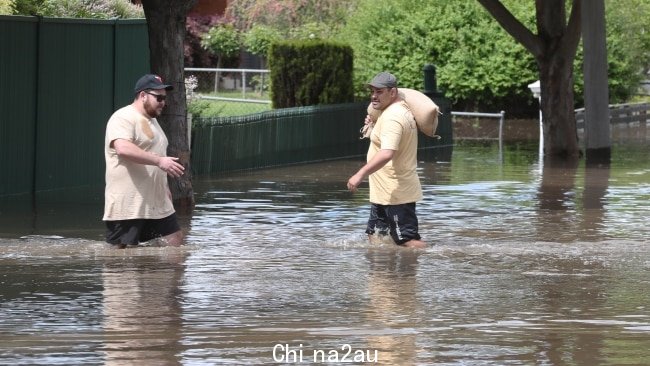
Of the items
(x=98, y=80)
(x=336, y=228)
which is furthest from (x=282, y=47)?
(x=336, y=228)

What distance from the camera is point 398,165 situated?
12742mm

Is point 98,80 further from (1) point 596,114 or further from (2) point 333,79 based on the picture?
(1) point 596,114

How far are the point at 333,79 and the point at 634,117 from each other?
12.3 meters

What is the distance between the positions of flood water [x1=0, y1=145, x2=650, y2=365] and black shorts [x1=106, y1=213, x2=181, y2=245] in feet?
0.69

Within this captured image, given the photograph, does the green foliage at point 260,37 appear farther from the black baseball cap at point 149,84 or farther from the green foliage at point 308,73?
the black baseball cap at point 149,84

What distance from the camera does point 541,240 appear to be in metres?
14.0

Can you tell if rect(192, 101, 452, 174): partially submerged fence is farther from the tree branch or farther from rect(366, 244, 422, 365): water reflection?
rect(366, 244, 422, 365): water reflection

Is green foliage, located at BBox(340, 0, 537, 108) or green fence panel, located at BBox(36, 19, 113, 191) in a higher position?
green foliage, located at BBox(340, 0, 537, 108)

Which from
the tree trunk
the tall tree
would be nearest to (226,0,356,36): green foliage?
→ the tall tree

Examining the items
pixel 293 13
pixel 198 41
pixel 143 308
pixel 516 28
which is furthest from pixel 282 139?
pixel 198 41

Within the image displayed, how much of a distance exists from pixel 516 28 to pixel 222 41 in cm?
2256

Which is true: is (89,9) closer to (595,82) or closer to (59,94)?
(59,94)

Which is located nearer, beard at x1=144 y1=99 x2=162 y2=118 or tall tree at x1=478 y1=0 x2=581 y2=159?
beard at x1=144 y1=99 x2=162 y2=118

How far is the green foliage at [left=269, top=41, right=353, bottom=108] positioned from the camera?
86.6 feet
